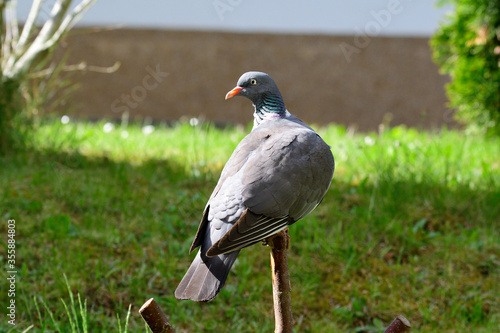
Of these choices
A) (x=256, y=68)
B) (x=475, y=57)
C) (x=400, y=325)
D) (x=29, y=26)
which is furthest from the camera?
(x=256, y=68)

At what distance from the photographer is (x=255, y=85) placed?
1.84 metres

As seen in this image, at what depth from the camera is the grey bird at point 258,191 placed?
1498 millimetres

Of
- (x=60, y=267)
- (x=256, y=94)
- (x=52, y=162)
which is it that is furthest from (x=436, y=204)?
(x=52, y=162)

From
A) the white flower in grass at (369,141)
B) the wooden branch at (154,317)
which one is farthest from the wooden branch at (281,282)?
the white flower in grass at (369,141)

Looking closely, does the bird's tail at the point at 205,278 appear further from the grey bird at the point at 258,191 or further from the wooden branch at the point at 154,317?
the wooden branch at the point at 154,317

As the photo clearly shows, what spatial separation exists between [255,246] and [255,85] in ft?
5.16

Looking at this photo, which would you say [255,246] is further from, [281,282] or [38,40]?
[38,40]

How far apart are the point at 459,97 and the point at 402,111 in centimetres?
384

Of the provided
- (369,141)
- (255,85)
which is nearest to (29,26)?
(369,141)

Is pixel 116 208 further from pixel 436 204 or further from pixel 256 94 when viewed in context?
pixel 436 204

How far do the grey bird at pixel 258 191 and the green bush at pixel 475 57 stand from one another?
3.28 meters

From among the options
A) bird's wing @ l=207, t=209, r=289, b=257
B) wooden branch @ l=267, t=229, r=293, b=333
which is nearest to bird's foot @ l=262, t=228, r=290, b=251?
wooden branch @ l=267, t=229, r=293, b=333

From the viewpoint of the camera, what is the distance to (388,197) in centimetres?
343

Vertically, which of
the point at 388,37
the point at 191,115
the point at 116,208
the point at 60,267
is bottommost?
the point at 60,267
